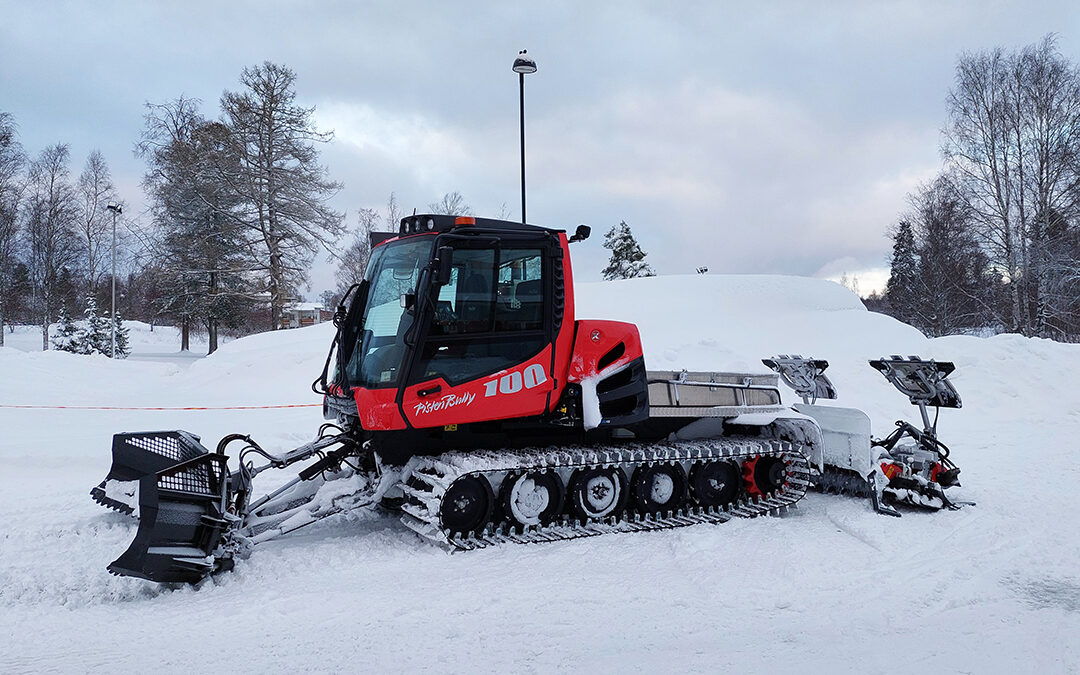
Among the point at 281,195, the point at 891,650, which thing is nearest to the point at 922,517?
the point at 891,650

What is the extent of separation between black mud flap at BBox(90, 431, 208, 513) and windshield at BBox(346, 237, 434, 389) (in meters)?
1.41

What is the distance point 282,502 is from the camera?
5840mm

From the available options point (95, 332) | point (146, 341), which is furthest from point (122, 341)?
point (146, 341)

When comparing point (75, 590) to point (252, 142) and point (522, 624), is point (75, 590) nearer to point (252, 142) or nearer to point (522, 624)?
point (522, 624)

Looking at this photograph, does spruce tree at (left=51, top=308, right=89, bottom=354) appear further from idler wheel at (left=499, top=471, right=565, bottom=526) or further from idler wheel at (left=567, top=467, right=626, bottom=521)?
idler wheel at (left=567, top=467, right=626, bottom=521)

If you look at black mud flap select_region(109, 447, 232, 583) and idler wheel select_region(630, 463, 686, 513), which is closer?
black mud flap select_region(109, 447, 232, 583)

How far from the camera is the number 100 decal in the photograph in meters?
5.73

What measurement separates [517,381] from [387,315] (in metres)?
1.19

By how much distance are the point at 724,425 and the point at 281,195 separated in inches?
1121

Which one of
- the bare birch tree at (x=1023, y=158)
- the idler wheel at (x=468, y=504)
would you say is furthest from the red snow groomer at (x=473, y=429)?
the bare birch tree at (x=1023, y=158)

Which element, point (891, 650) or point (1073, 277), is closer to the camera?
point (891, 650)

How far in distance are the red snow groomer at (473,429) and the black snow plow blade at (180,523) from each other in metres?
0.02

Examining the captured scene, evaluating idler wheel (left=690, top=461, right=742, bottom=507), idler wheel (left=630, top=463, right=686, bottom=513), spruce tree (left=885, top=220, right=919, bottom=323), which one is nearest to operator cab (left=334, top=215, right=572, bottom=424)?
idler wheel (left=630, top=463, right=686, bottom=513)

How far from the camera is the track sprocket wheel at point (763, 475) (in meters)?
7.04
